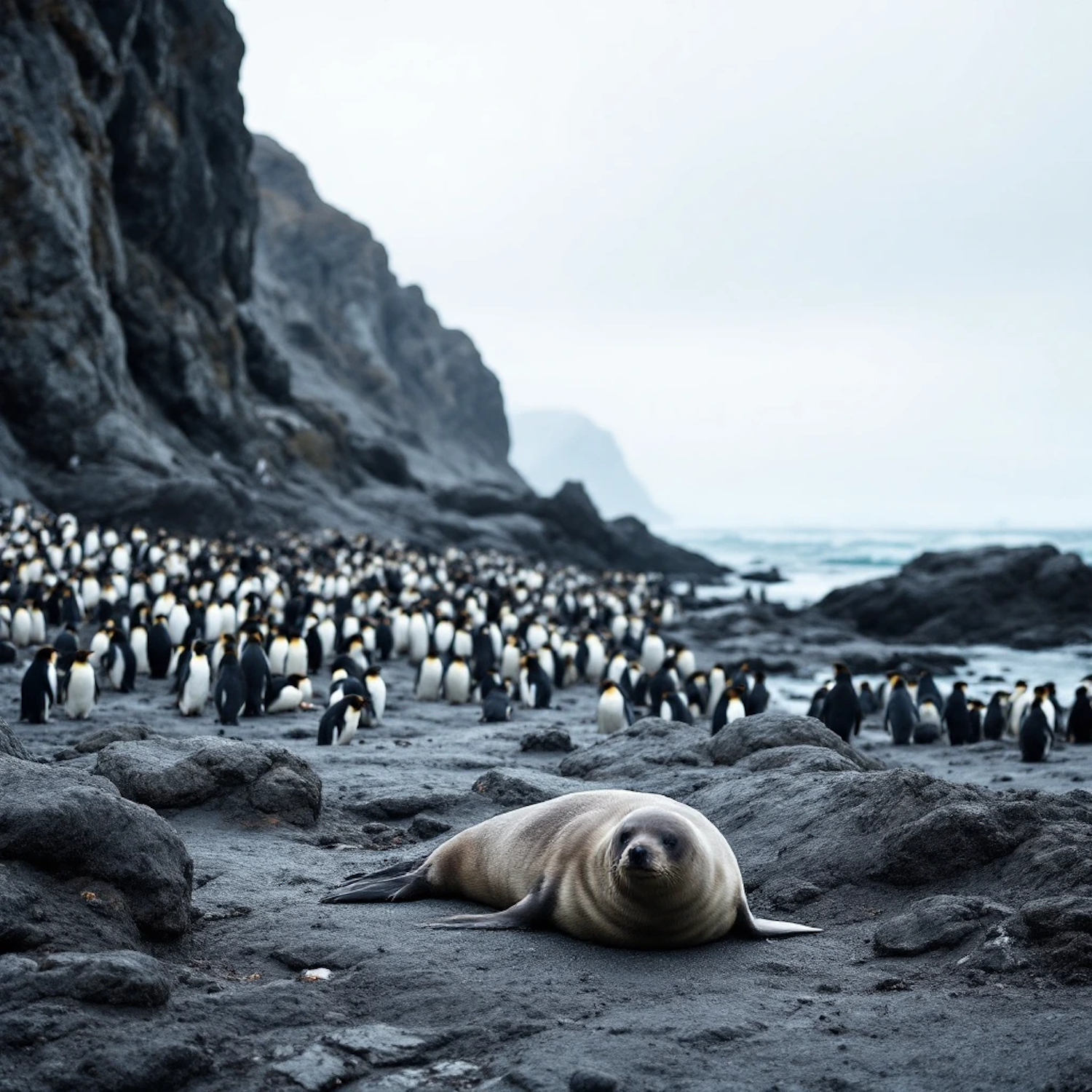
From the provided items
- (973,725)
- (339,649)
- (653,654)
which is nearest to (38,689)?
(339,649)

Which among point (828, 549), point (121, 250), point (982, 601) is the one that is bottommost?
point (982, 601)

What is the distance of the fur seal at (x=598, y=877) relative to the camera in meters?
5.04

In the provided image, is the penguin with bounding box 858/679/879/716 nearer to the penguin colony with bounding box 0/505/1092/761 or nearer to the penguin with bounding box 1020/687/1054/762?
the penguin colony with bounding box 0/505/1092/761

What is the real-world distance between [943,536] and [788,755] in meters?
151

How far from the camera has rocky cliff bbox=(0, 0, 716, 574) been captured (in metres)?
35.9

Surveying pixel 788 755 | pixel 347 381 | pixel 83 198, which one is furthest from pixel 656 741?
pixel 347 381

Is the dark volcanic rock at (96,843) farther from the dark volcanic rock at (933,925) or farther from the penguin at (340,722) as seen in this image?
the penguin at (340,722)

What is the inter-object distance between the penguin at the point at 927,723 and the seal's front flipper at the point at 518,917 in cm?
1481

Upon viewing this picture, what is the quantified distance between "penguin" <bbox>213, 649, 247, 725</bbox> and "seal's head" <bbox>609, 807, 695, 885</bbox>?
9.65 metres

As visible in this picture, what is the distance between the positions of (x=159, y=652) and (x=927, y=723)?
12.4m

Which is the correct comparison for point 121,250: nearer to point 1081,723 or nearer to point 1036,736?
point 1081,723

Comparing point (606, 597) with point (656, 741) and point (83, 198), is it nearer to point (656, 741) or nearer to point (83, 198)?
point (83, 198)

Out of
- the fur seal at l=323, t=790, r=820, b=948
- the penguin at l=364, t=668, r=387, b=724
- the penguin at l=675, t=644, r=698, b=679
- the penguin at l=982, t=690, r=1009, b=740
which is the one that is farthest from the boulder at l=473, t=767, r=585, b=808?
the penguin at l=675, t=644, r=698, b=679

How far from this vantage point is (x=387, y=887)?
6121 mm
